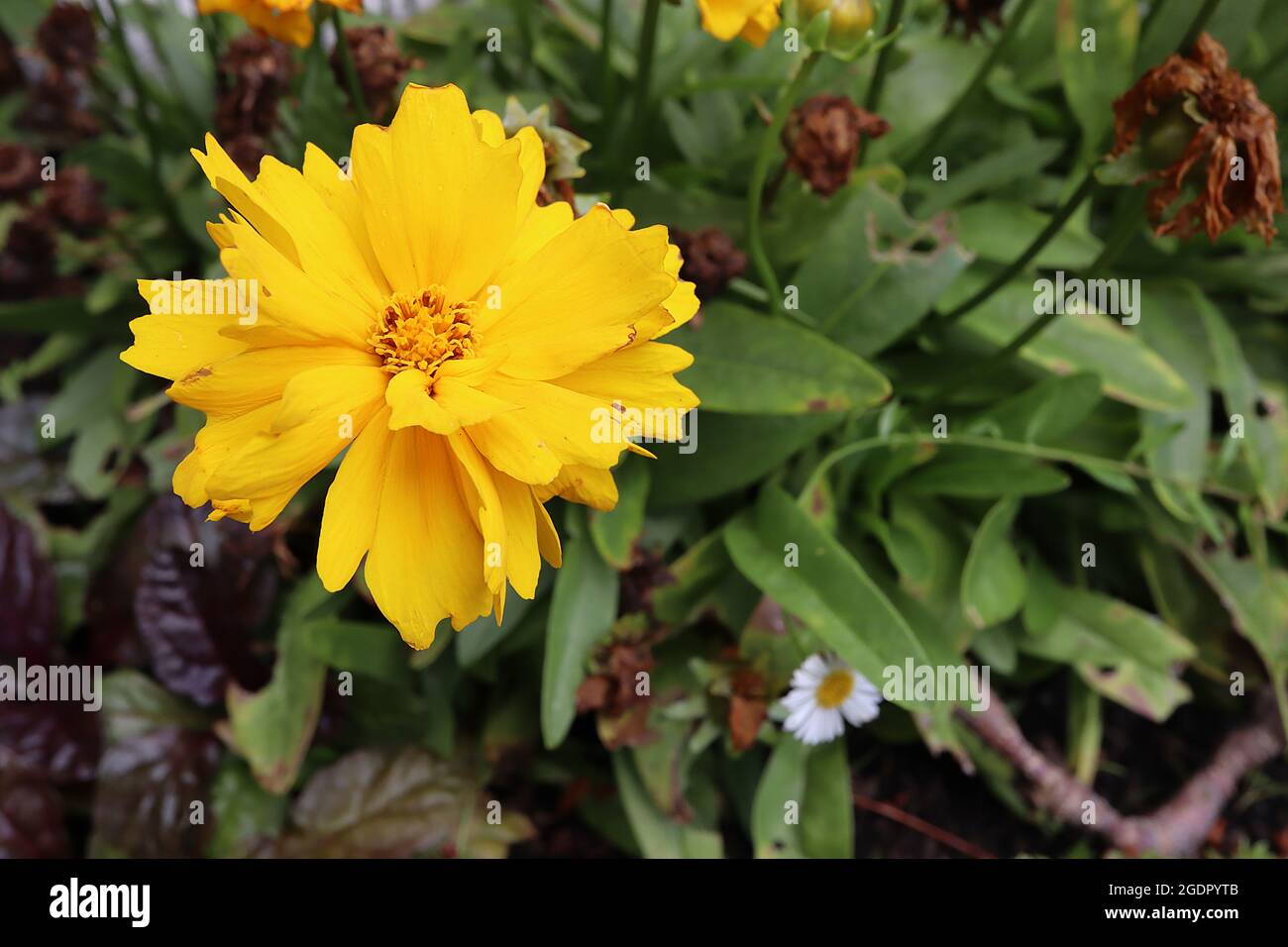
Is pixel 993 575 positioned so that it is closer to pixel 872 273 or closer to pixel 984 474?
pixel 984 474

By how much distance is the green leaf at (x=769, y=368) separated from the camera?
3.68ft

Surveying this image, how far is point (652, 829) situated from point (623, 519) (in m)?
0.43

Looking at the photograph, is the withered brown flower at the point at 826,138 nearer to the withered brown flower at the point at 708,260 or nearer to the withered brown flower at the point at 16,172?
the withered brown flower at the point at 708,260

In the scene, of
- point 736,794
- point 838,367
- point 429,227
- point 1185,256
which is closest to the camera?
point 429,227

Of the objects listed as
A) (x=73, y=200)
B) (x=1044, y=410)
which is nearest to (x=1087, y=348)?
(x=1044, y=410)

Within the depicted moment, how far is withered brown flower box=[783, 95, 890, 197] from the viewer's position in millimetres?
1113

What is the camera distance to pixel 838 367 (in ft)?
3.72

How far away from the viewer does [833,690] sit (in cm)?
125

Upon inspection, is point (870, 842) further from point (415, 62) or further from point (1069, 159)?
point (415, 62)

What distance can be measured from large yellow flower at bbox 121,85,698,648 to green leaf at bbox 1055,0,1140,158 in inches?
33.1

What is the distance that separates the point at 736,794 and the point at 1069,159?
112 cm

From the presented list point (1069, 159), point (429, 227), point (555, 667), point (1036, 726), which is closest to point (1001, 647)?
point (1036, 726)

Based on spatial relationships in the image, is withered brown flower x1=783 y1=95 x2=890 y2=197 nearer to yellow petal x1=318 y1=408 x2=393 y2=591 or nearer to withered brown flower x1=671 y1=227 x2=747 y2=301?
withered brown flower x1=671 y1=227 x2=747 y2=301

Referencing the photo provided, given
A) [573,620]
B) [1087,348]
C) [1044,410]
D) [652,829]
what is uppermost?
[1087,348]
